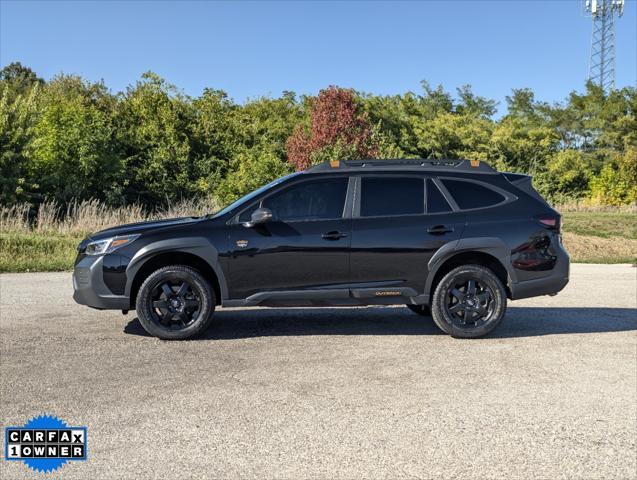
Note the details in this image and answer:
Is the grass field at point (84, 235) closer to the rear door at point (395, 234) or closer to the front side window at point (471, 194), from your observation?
the rear door at point (395, 234)

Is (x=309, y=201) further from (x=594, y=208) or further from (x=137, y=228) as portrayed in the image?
(x=594, y=208)

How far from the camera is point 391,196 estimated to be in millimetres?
7469

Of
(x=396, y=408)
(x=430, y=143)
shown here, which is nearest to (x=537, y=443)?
(x=396, y=408)

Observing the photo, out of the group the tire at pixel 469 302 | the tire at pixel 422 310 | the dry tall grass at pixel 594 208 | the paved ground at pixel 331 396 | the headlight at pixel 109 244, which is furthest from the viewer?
the dry tall grass at pixel 594 208

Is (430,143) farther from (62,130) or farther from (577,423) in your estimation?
(577,423)

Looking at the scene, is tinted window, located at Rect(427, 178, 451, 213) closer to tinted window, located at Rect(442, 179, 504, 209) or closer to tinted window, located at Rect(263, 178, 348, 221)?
tinted window, located at Rect(442, 179, 504, 209)

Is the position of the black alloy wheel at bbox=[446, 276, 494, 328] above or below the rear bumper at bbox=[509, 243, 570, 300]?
below

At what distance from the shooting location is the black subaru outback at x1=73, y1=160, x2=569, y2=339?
708 cm

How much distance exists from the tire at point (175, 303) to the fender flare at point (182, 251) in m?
0.17

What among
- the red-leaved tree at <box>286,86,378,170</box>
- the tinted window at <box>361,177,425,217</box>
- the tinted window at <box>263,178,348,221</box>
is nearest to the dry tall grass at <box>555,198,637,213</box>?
the red-leaved tree at <box>286,86,378,170</box>

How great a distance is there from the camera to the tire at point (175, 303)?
6996mm

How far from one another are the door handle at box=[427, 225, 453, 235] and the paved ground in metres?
1.21

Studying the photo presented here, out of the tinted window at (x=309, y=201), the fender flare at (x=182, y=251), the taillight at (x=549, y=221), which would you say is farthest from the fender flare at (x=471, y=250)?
the fender flare at (x=182, y=251)

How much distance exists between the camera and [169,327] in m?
7.05
